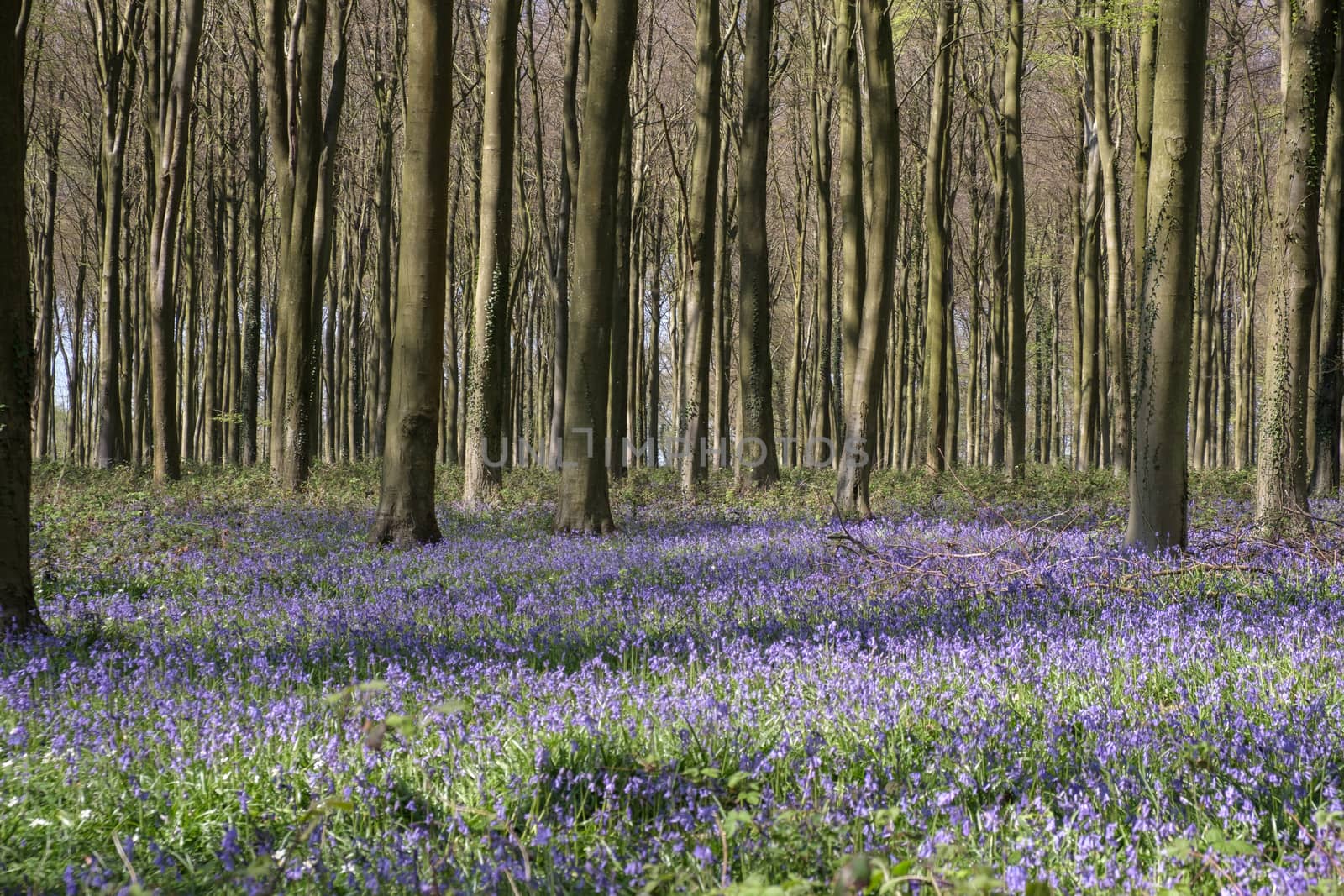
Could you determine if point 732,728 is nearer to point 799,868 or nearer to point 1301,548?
point 799,868

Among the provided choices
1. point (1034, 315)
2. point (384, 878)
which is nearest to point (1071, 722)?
point (384, 878)

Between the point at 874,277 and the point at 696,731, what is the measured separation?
31.5 ft

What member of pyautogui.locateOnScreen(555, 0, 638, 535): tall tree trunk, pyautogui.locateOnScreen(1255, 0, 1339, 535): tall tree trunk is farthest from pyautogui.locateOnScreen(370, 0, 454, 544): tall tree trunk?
pyautogui.locateOnScreen(1255, 0, 1339, 535): tall tree trunk

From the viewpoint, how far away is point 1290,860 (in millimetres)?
2438

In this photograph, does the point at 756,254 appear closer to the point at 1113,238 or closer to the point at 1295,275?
the point at 1113,238

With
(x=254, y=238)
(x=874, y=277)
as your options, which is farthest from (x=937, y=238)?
(x=254, y=238)

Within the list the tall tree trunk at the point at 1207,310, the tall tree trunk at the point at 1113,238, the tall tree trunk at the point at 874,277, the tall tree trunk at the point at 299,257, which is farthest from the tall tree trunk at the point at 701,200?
the tall tree trunk at the point at 1207,310

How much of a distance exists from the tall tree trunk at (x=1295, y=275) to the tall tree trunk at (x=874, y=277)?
13.1 feet

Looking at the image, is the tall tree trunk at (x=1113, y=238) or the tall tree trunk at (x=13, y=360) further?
the tall tree trunk at (x=1113, y=238)

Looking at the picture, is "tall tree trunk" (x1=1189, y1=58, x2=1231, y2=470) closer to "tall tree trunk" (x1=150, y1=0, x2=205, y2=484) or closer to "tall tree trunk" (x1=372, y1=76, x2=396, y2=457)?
"tall tree trunk" (x1=372, y1=76, x2=396, y2=457)

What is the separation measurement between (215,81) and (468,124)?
24.4ft

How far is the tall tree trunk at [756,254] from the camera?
15.1 m

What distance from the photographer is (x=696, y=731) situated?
3.39 metres

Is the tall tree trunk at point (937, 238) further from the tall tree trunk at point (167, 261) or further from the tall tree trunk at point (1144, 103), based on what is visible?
the tall tree trunk at point (167, 261)
